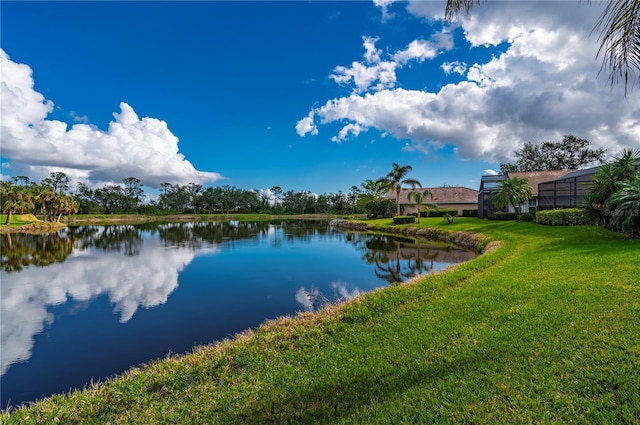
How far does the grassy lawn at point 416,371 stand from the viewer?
324cm

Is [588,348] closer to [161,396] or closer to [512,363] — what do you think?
[512,363]

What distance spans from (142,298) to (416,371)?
9.68 m

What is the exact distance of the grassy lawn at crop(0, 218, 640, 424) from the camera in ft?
10.6

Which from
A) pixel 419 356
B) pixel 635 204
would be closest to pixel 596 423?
pixel 419 356

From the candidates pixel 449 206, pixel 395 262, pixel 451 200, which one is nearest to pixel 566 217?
pixel 395 262

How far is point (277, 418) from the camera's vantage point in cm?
333

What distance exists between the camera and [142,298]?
33.7 ft

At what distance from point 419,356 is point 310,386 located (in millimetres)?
1631

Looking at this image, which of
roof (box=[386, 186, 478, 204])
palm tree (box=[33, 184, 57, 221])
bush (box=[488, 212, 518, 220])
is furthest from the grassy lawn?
palm tree (box=[33, 184, 57, 221])

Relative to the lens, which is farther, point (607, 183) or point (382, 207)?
point (382, 207)

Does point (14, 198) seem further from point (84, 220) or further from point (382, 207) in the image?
point (382, 207)

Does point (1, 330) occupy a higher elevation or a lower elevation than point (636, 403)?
lower

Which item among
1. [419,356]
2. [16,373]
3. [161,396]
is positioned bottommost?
[16,373]

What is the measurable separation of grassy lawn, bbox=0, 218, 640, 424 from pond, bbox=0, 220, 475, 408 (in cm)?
199
